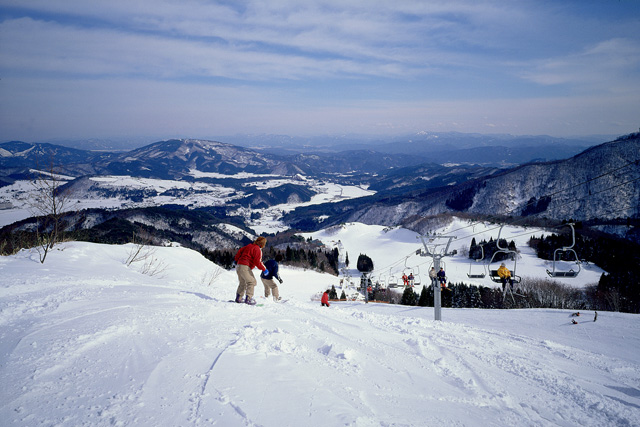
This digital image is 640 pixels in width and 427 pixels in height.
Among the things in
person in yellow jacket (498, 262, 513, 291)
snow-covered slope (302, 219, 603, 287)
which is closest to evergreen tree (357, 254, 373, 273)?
snow-covered slope (302, 219, 603, 287)

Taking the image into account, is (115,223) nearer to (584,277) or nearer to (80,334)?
(80,334)

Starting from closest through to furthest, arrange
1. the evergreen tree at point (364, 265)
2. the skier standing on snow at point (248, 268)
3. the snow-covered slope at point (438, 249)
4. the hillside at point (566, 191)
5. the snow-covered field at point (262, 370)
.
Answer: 1. the snow-covered field at point (262, 370)
2. the skier standing on snow at point (248, 268)
3. the snow-covered slope at point (438, 249)
4. the evergreen tree at point (364, 265)
5. the hillside at point (566, 191)

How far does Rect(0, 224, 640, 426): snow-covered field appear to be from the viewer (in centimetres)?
390

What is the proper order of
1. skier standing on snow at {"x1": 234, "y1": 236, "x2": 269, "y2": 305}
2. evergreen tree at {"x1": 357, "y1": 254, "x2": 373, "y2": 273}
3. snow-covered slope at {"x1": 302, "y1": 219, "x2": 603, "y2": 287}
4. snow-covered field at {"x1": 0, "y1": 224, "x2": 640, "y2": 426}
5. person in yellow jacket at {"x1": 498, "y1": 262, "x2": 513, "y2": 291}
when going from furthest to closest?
evergreen tree at {"x1": 357, "y1": 254, "x2": 373, "y2": 273}
snow-covered slope at {"x1": 302, "y1": 219, "x2": 603, "y2": 287}
person in yellow jacket at {"x1": 498, "y1": 262, "x2": 513, "y2": 291}
skier standing on snow at {"x1": 234, "y1": 236, "x2": 269, "y2": 305}
snow-covered field at {"x1": 0, "y1": 224, "x2": 640, "y2": 426}

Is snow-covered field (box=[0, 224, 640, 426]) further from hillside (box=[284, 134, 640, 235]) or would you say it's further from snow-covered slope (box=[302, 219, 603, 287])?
hillside (box=[284, 134, 640, 235])

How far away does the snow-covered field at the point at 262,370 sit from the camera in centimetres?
390

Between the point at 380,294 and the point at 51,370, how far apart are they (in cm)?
6422

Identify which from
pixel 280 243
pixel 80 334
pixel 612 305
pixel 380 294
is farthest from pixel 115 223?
pixel 612 305

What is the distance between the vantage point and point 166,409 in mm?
3805

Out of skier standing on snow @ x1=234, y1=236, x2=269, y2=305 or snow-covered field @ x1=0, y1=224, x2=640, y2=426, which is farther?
skier standing on snow @ x1=234, y1=236, x2=269, y2=305

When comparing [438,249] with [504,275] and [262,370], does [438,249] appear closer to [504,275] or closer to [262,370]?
[504,275]

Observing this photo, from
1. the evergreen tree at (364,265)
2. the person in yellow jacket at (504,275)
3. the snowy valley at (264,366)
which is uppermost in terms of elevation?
the snowy valley at (264,366)

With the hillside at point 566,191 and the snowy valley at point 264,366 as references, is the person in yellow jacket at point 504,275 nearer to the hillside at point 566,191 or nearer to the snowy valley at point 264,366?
the snowy valley at point 264,366

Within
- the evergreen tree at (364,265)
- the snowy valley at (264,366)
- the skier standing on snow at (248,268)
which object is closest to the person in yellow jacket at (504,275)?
the snowy valley at (264,366)
